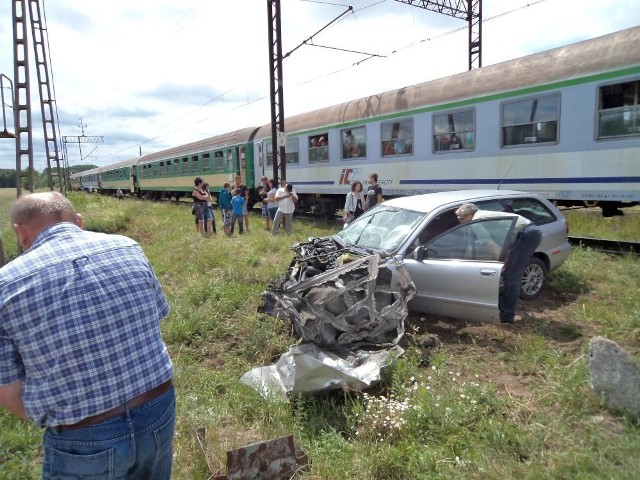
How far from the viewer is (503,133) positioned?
31.9ft

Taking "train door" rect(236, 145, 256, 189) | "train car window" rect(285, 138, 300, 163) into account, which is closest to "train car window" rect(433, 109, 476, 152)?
"train car window" rect(285, 138, 300, 163)

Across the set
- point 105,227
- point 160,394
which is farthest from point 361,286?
point 105,227

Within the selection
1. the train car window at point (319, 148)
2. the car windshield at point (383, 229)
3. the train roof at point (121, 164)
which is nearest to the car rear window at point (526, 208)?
the car windshield at point (383, 229)

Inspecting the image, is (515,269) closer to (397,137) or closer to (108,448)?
(108,448)

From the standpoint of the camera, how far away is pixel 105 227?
1434 centimetres

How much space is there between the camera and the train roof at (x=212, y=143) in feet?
62.9

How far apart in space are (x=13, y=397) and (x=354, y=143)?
40.3ft

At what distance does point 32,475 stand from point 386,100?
11198 mm

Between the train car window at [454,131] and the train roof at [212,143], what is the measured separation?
9578 mm

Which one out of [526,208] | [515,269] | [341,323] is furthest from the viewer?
[526,208]

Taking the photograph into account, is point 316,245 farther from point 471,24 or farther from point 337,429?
point 471,24

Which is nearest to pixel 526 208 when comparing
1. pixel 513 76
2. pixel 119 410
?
pixel 513 76

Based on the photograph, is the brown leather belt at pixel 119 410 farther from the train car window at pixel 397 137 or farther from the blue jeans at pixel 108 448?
the train car window at pixel 397 137

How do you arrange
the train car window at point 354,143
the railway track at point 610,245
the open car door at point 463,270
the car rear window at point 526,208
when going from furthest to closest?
1. the train car window at point 354,143
2. the railway track at point 610,245
3. the car rear window at point 526,208
4. the open car door at point 463,270
